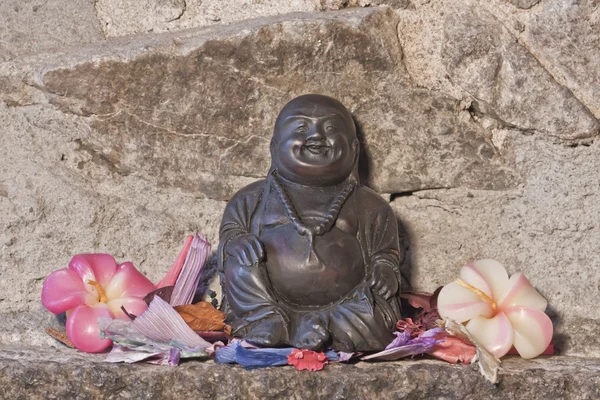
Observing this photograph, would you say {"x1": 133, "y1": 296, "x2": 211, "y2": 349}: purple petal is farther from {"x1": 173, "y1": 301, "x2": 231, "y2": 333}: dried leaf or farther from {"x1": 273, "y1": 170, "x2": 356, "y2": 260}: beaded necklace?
{"x1": 273, "y1": 170, "x2": 356, "y2": 260}: beaded necklace

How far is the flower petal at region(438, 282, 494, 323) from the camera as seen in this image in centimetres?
202

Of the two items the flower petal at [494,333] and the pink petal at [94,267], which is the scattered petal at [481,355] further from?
the pink petal at [94,267]

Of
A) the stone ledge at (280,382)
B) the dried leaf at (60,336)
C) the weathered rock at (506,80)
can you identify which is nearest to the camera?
the stone ledge at (280,382)

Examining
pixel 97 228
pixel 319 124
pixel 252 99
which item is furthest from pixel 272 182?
pixel 97 228

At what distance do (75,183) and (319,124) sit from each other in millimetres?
626

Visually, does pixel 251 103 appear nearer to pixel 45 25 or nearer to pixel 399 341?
pixel 45 25

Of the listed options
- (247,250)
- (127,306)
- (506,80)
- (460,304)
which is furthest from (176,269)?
(506,80)

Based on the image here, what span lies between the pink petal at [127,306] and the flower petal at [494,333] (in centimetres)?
66

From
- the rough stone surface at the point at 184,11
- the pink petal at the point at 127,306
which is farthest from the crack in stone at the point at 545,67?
the pink petal at the point at 127,306

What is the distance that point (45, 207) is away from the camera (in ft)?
7.67

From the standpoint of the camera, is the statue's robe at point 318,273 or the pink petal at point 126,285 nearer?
the statue's robe at point 318,273

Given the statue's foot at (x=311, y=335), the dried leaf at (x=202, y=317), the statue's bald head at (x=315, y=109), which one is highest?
the statue's bald head at (x=315, y=109)

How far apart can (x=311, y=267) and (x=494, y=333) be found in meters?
0.37

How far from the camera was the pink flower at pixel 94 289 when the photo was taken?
2.09 metres
